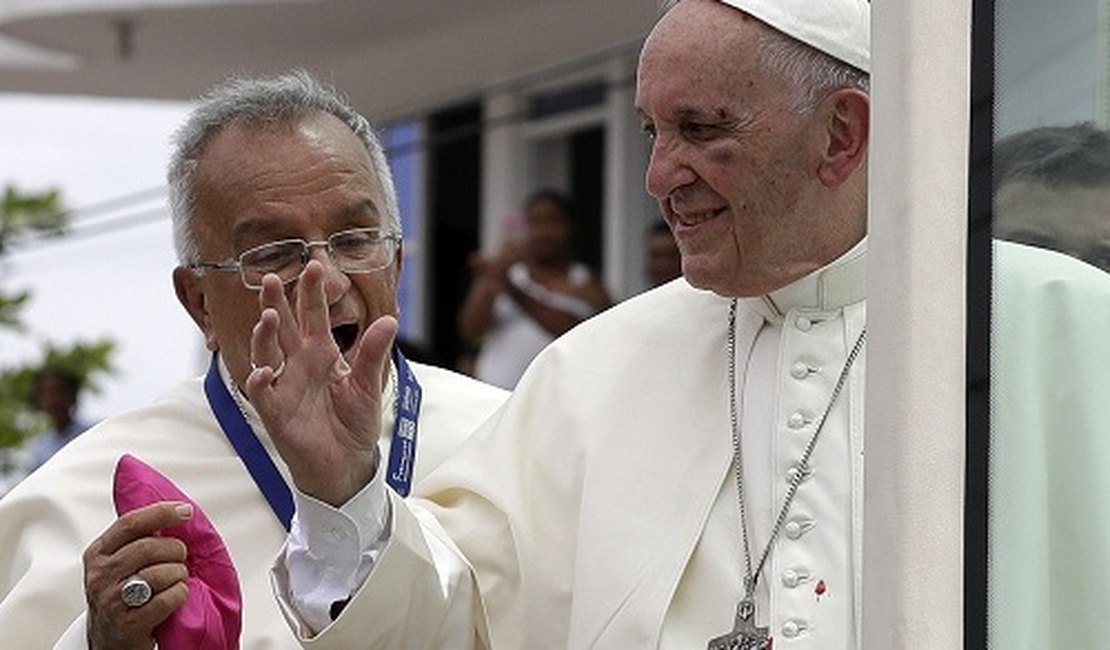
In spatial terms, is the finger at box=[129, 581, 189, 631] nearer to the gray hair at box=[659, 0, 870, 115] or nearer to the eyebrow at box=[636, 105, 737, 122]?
the eyebrow at box=[636, 105, 737, 122]

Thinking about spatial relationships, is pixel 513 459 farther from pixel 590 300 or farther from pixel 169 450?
pixel 590 300

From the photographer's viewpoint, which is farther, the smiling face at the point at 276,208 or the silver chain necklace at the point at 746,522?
the smiling face at the point at 276,208

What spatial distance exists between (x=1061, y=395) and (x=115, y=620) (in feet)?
4.95

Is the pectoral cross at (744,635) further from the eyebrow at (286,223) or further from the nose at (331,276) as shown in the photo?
the eyebrow at (286,223)

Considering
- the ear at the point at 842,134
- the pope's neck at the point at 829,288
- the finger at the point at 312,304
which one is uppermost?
the ear at the point at 842,134

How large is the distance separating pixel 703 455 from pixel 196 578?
762 millimetres

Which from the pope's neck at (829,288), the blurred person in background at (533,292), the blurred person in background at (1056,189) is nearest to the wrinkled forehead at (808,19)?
the pope's neck at (829,288)

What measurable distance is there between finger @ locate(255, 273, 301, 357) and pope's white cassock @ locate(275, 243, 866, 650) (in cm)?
27

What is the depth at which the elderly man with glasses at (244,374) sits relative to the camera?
4.02m

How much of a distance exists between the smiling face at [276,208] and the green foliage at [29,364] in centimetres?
741

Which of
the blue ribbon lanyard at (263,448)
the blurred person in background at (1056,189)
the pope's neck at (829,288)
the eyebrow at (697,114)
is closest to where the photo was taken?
the blurred person in background at (1056,189)

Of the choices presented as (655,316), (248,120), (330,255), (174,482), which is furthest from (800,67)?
(174,482)

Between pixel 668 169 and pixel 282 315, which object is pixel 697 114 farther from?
pixel 282 315

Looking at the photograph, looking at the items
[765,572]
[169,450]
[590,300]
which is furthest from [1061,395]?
[590,300]
